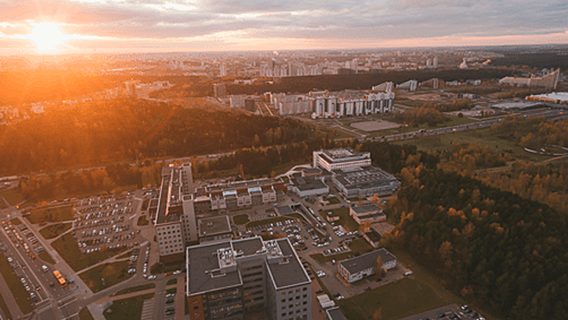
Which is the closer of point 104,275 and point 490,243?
point 490,243

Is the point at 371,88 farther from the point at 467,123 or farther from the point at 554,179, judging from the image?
the point at 554,179

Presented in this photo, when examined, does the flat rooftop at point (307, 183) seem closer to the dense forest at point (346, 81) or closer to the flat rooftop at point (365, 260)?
the flat rooftop at point (365, 260)

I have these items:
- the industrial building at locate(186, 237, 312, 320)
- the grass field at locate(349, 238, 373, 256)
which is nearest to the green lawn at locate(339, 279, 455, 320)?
the industrial building at locate(186, 237, 312, 320)

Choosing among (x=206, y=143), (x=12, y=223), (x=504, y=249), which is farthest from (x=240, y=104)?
(x=504, y=249)

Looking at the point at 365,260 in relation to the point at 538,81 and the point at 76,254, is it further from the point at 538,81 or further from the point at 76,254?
the point at 538,81

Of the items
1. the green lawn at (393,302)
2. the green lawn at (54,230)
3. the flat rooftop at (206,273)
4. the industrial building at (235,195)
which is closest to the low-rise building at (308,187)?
the industrial building at (235,195)

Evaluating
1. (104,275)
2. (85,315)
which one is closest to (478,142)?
(104,275)
